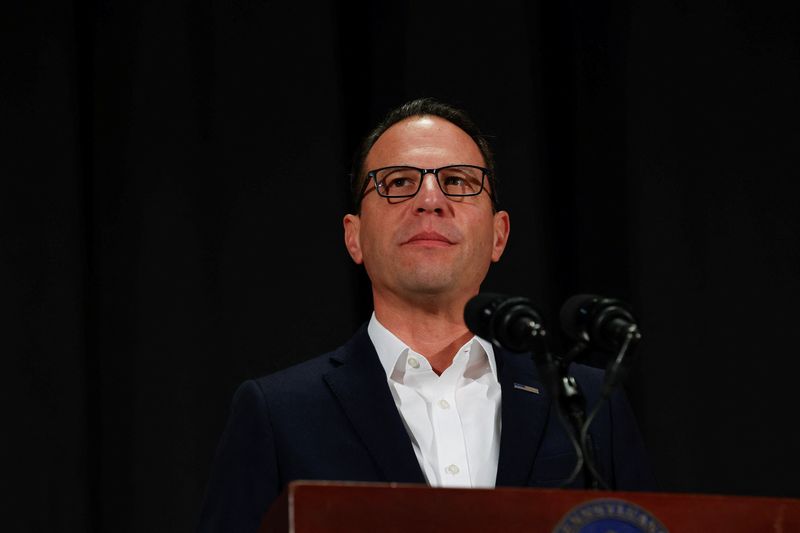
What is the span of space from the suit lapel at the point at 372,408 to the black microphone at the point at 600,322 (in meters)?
0.43

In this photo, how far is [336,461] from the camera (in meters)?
1.61

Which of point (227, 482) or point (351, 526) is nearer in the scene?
point (351, 526)

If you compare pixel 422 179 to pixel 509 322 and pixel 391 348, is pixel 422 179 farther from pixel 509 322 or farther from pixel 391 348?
pixel 509 322

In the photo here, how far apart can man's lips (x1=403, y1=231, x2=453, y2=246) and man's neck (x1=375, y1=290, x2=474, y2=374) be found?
0.38 ft

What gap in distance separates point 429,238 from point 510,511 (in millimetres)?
840

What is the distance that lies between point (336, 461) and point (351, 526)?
2.03 feet

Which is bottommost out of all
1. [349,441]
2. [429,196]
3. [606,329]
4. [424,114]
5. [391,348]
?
[349,441]

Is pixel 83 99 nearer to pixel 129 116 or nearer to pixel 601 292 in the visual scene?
pixel 129 116

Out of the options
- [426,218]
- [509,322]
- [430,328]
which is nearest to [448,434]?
[430,328]

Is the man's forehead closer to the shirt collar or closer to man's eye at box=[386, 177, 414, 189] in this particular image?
man's eye at box=[386, 177, 414, 189]

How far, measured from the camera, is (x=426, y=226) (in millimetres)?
1810

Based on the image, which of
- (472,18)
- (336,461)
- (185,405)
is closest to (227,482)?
(336,461)

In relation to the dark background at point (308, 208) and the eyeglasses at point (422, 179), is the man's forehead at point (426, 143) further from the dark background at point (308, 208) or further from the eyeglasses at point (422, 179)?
the dark background at point (308, 208)

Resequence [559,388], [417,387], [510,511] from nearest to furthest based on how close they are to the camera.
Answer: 1. [510,511]
2. [559,388]
3. [417,387]
